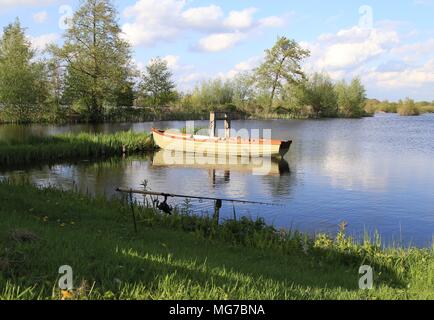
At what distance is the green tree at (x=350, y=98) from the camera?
98.4 meters

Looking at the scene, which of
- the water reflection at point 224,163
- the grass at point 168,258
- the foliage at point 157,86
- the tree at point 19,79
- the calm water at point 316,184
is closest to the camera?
the grass at point 168,258

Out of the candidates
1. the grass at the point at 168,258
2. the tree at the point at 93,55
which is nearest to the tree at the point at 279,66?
the tree at the point at 93,55

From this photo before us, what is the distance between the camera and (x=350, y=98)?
324ft

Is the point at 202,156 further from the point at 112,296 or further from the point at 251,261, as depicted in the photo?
the point at 112,296

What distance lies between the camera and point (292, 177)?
81.3 feet

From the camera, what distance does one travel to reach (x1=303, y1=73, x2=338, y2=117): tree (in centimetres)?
9400

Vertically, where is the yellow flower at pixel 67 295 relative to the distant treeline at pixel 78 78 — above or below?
below

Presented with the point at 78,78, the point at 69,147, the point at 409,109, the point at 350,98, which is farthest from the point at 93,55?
the point at 409,109

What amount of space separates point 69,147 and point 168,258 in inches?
1017

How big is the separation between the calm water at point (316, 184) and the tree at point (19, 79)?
26100mm

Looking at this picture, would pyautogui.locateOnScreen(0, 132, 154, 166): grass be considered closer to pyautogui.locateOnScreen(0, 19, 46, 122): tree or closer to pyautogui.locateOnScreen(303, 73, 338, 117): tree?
pyautogui.locateOnScreen(0, 19, 46, 122): tree

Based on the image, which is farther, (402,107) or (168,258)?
(402,107)

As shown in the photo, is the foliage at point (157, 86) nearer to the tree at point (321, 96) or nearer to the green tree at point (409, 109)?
the tree at point (321, 96)

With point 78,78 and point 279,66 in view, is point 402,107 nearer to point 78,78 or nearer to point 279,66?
point 279,66
